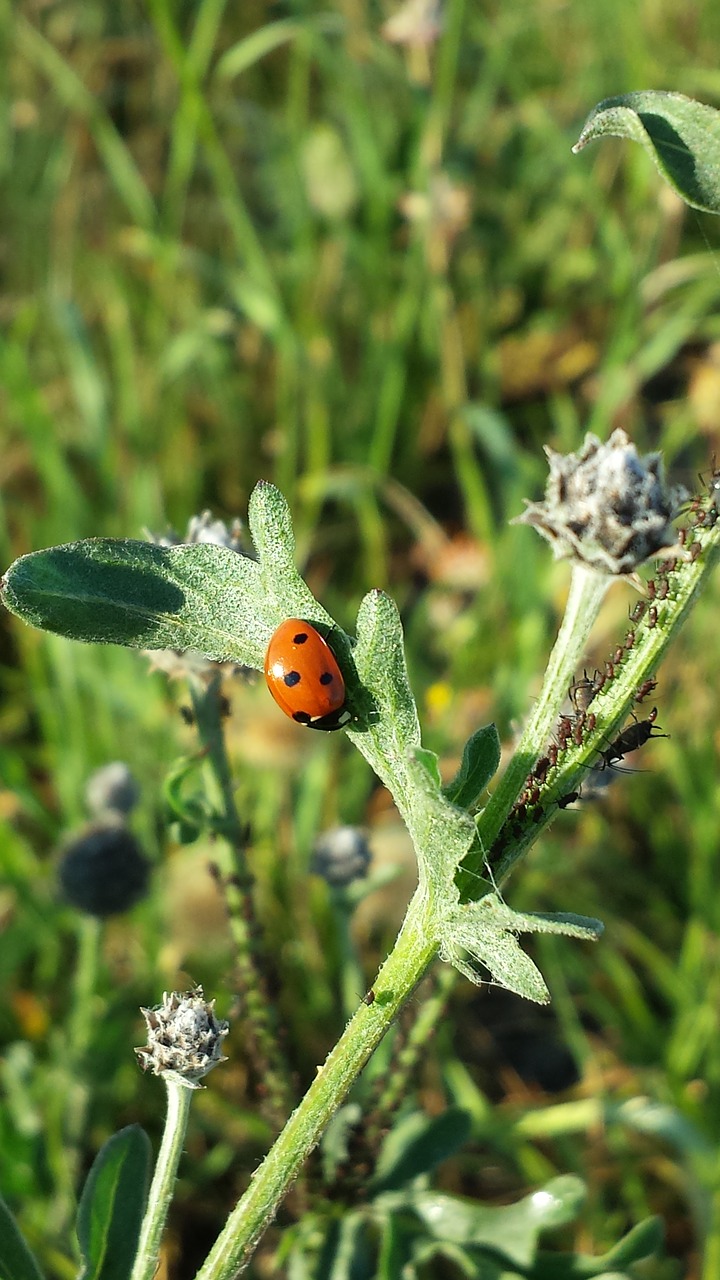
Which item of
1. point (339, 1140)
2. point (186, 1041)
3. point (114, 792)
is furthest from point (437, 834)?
point (114, 792)

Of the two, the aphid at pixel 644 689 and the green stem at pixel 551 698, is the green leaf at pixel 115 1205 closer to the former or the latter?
the green stem at pixel 551 698

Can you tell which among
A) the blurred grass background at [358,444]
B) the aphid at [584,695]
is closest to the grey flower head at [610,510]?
the aphid at [584,695]

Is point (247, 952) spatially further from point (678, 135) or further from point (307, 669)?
point (678, 135)

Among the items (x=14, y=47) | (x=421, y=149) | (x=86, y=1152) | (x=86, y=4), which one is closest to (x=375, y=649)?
(x=86, y=1152)

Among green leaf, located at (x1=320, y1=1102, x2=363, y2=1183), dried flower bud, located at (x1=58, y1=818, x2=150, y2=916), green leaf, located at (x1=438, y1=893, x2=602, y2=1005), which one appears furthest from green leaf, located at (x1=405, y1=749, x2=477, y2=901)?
dried flower bud, located at (x1=58, y1=818, x2=150, y2=916)

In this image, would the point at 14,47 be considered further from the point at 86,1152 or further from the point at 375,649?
the point at 375,649

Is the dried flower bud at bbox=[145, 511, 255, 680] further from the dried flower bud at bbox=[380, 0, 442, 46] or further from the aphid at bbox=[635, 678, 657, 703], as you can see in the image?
the dried flower bud at bbox=[380, 0, 442, 46]
